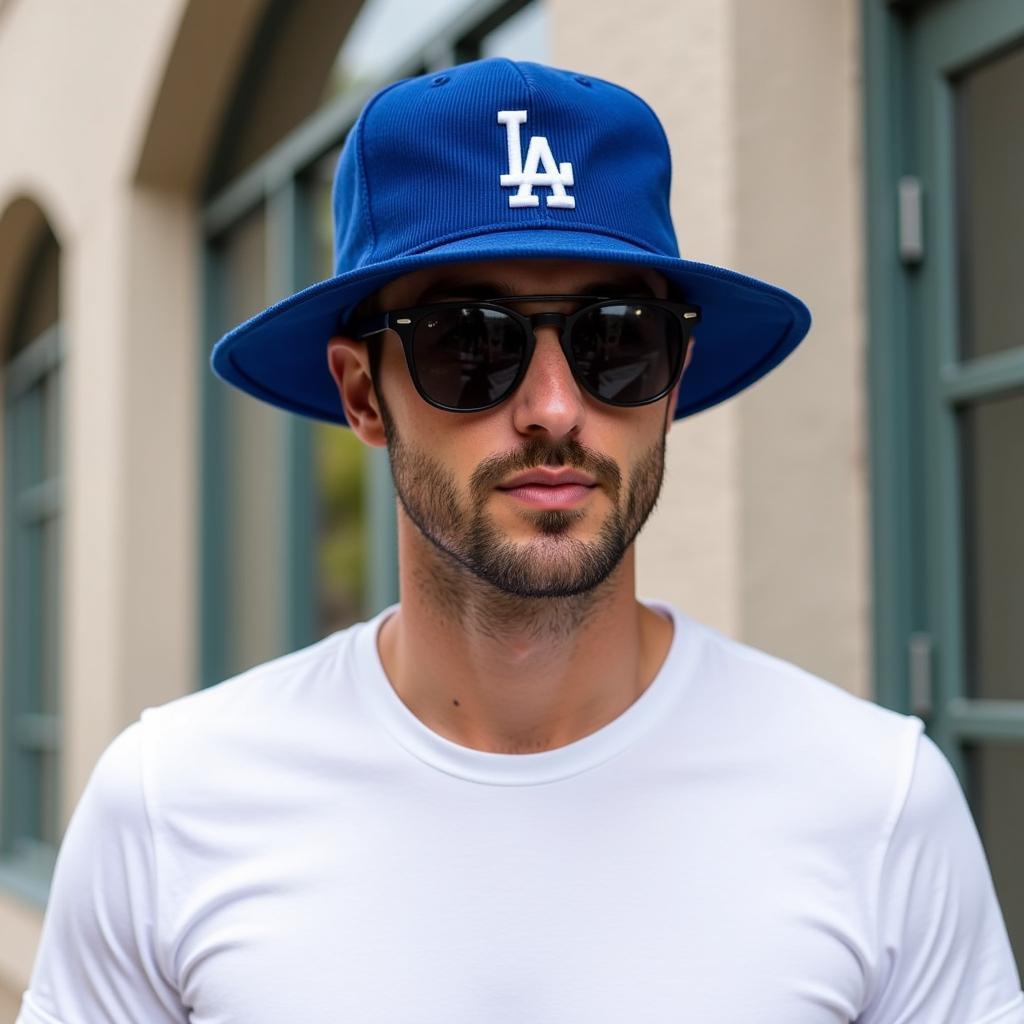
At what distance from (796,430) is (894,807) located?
1.13 m

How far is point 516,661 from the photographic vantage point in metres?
1.80

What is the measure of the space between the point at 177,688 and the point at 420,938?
4226 millimetres

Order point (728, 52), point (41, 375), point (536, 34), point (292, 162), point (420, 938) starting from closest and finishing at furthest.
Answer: point (420, 938) < point (728, 52) < point (536, 34) < point (292, 162) < point (41, 375)

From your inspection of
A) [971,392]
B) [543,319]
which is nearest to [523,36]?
[971,392]

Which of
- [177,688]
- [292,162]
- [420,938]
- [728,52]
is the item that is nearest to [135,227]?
[292,162]

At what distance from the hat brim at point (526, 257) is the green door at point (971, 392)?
732mm

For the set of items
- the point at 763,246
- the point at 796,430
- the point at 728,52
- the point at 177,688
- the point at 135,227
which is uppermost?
the point at 135,227

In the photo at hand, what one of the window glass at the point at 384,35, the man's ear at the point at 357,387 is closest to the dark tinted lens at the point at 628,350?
the man's ear at the point at 357,387

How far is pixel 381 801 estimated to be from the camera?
1698 millimetres

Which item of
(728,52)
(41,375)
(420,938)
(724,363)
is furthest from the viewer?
(41,375)

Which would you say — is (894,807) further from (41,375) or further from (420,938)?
(41,375)

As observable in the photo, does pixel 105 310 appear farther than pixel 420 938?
Yes

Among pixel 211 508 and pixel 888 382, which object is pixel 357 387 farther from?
pixel 211 508

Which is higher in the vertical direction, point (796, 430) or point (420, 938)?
point (796, 430)
